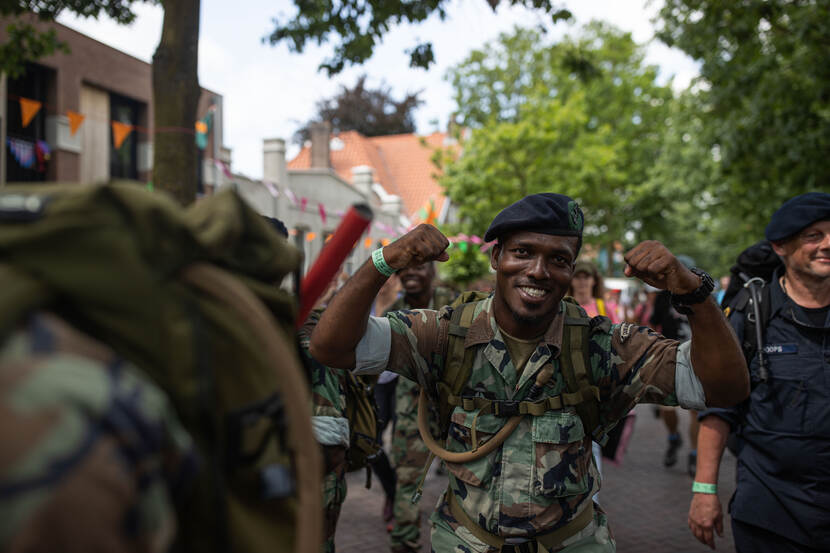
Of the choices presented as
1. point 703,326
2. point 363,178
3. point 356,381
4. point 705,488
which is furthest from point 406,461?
point 363,178

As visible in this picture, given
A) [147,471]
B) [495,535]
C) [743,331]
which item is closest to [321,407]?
[495,535]

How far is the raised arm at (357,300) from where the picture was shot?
2240mm

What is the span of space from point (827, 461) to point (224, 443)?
8.79 ft

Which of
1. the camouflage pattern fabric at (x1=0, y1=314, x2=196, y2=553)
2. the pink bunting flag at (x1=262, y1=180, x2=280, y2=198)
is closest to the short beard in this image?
the camouflage pattern fabric at (x1=0, y1=314, x2=196, y2=553)

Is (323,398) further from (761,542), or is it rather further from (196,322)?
(196,322)

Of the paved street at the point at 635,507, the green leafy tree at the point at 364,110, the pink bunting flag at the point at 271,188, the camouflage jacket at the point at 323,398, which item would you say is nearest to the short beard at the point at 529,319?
the camouflage jacket at the point at 323,398

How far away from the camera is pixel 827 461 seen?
2807 millimetres

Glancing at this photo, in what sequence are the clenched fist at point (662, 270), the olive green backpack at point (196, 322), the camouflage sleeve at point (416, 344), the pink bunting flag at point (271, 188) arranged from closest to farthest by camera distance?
the olive green backpack at point (196, 322), the clenched fist at point (662, 270), the camouflage sleeve at point (416, 344), the pink bunting flag at point (271, 188)

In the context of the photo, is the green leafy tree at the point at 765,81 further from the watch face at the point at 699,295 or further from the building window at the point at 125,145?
the building window at the point at 125,145

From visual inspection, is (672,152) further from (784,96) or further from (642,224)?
(784,96)

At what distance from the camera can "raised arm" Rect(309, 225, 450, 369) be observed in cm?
224

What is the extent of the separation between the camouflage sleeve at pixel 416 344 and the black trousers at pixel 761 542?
1.58m

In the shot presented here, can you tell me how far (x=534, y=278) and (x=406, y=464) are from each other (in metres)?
3.37

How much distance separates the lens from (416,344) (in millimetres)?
2451
